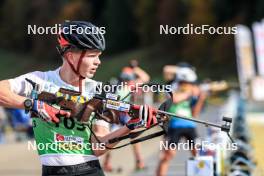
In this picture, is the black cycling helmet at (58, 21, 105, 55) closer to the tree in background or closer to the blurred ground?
the blurred ground

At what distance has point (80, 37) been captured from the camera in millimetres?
5430

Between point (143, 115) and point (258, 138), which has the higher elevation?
point (258, 138)

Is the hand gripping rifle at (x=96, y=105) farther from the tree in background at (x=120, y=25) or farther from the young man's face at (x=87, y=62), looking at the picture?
the tree in background at (x=120, y=25)

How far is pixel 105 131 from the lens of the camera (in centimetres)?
570

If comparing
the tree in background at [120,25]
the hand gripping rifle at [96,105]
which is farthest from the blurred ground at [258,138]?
the tree in background at [120,25]

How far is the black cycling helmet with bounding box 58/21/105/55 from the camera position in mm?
5434

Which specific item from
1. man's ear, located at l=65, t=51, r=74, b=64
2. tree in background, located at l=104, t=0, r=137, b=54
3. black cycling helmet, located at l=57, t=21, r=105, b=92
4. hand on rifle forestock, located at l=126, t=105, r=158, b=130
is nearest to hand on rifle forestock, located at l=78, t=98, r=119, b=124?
hand on rifle forestock, located at l=126, t=105, r=158, b=130

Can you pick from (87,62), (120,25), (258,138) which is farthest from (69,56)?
(120,25)

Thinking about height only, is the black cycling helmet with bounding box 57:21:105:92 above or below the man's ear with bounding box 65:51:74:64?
above

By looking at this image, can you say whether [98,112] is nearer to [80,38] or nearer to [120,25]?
[80,38]

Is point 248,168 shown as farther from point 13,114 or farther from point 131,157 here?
point 13,114

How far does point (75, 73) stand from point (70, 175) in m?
0.67

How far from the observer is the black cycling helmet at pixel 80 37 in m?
5.43

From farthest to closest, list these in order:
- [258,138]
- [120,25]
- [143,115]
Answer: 1. [120,25]
2. [258,138]
3. [143,115]
